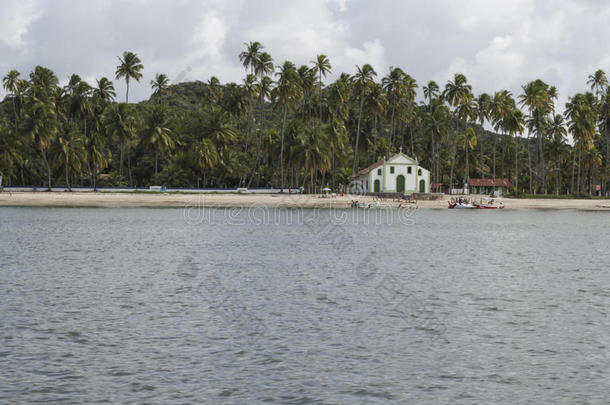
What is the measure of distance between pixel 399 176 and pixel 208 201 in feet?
102

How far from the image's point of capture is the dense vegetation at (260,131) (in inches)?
3600

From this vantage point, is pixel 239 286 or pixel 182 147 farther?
pixel 182 147

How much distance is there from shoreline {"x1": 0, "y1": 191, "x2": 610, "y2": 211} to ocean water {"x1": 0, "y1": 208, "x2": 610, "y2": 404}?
4461cm

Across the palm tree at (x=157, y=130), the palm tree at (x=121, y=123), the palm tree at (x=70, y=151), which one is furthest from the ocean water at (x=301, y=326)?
the palm tree at (x=121, y=123)

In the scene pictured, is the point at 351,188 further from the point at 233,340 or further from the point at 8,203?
the point at 233,340

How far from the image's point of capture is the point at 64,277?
22.4 m

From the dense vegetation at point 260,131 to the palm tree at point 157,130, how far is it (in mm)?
183

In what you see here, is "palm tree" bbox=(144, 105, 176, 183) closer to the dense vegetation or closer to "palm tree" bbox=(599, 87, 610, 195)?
the dense vegetation

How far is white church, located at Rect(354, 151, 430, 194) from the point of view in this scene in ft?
307

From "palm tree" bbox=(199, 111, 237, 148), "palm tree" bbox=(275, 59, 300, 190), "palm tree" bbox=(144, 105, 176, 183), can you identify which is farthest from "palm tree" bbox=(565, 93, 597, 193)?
"palm tree" bbox=(144, 105, 176, 183)

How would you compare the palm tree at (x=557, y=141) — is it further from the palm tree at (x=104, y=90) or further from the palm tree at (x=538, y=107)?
the palm tree at (x=104, y=90)

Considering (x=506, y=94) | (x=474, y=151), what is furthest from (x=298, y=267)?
(x=474, y=151)

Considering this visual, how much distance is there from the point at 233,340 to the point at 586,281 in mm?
15316

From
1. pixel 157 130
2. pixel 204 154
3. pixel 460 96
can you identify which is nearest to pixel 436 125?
pixel 460 96
